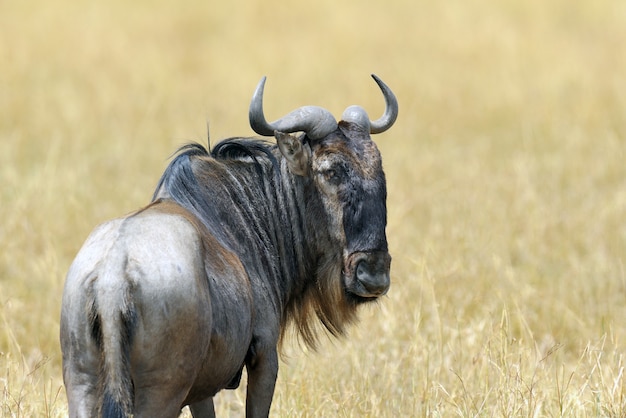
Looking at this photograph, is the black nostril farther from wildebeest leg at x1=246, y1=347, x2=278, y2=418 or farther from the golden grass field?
the golden grass field

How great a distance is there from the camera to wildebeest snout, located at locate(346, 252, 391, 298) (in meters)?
4.98

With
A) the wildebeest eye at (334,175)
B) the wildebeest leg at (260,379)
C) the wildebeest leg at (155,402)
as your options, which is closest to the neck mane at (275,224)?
the wildebeest eye at (334,175)

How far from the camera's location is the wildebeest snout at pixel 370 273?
4.98 meters

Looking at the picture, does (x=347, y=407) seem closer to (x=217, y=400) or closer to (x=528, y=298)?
(x=217, y=400)

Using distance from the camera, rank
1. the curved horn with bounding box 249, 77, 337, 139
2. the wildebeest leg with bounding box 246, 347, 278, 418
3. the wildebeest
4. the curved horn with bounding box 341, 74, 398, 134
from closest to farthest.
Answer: the wildebeest → the wildebeest leg with bounding box 246, 347, 278, 418 → the curved horn with bounding box 249, 77, 337, 139 → the curved horn with bounding box 341, 74, 398, 134

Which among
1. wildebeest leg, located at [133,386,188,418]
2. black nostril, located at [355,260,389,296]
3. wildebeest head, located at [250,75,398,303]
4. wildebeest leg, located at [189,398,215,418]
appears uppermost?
wildebeest head, located at [250,75,398,303]

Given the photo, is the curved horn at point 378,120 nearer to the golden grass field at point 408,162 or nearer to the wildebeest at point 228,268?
the wildebeest at point 228,268

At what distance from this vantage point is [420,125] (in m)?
14.6

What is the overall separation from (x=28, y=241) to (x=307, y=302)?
4612 millimetres

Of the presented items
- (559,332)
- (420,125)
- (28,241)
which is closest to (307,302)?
(559,332)

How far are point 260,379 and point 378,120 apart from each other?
68.1 inches

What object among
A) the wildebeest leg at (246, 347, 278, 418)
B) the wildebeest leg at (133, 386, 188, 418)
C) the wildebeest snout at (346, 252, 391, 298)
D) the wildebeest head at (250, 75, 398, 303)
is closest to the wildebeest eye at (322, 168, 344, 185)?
the wildebeest head at (250, 75, 398, 303)

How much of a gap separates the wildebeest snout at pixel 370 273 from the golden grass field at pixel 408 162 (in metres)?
0.78

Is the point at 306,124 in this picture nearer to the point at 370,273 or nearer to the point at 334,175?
the point at 334,175
